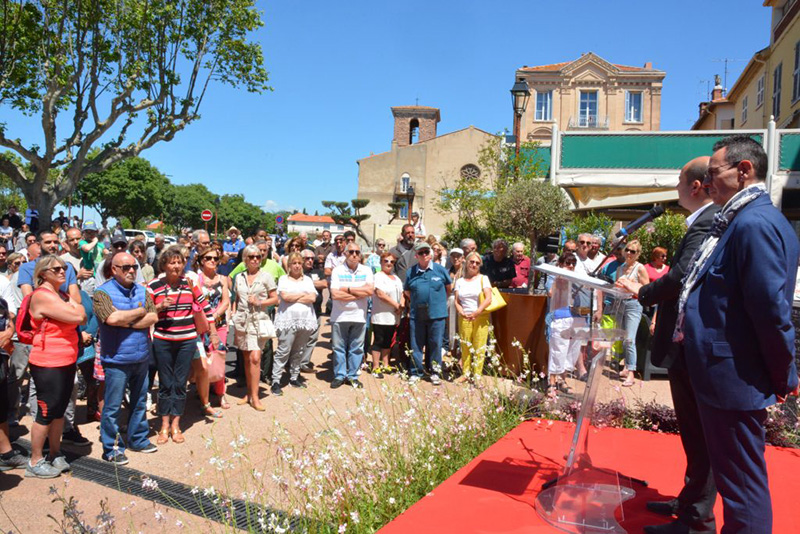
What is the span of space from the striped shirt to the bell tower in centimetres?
5214

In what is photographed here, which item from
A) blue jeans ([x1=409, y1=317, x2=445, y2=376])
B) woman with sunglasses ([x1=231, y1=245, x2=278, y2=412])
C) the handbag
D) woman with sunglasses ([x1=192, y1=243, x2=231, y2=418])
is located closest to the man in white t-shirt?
blue jeans ([x1=409, y1=317, x2=445, y2=376])

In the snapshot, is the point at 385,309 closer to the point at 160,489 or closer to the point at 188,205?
the point at 160,489

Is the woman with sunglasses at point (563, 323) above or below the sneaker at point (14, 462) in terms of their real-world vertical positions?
above

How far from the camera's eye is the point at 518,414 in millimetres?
5559

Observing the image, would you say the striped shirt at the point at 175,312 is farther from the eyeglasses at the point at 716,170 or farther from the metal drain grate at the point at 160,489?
the eyeglasses at the point at 716,170

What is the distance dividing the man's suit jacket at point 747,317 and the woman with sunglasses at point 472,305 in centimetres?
530

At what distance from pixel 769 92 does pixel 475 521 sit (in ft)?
90.0

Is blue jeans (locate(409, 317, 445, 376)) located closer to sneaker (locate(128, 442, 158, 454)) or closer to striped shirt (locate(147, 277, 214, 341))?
striped shirt (locate(147, 277, 214, 341))

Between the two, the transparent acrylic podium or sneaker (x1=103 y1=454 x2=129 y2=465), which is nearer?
the transparent acrylic podium

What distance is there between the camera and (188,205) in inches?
3287

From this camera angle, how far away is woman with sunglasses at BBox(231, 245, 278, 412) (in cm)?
680

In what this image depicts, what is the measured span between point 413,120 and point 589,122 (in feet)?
59.8

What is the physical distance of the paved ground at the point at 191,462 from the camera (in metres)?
3.94

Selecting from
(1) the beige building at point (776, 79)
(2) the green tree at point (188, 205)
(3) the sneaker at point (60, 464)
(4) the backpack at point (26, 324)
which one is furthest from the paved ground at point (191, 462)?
(2) the green tree at point (188, 205)
